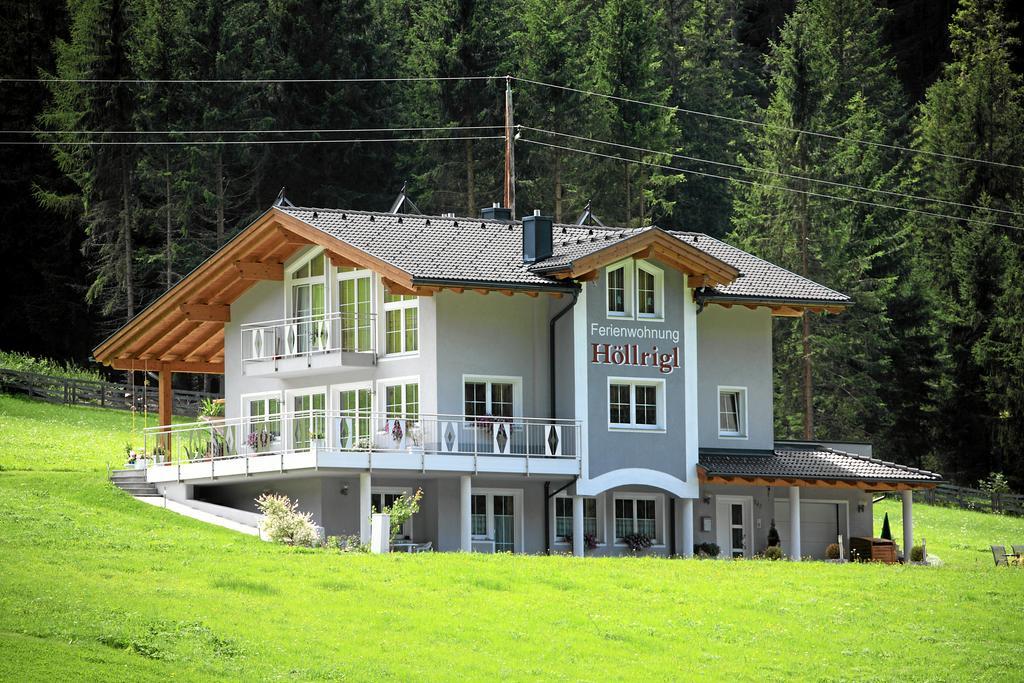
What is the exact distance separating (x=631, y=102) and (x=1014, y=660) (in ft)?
138

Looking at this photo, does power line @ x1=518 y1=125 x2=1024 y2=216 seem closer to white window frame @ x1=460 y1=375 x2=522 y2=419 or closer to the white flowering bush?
white window frame @ x1=460 y1=375 x2=522 y2=419

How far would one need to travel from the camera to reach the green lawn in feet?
86.9

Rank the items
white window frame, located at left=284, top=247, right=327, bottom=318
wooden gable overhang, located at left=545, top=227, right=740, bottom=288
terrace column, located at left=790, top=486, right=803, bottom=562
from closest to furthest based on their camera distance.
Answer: wooden gable overhang, located at left=545, top=227, right=740, bottom=288
terrace column, located at left=790, top=486, right=803, bottom=562
white window frame, located at left=284, top=247, right=327, bottom=318

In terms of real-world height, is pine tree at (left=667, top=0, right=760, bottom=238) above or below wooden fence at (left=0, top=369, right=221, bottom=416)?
above

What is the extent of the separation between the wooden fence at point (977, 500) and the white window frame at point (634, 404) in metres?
23.3

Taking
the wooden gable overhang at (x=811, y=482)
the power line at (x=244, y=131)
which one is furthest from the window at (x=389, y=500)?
the power line at (x=244, y=131)

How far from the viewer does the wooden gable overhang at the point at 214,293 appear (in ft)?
140

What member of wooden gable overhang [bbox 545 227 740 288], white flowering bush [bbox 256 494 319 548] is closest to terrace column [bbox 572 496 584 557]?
wooden gable overhang [bbox 545 227 740 288]

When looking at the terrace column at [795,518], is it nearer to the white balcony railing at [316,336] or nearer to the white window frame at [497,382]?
the white window frame at [497,382]

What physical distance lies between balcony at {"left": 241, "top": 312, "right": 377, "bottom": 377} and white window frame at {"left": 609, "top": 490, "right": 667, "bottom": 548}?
6783mm

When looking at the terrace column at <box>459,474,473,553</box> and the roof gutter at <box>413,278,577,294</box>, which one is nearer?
the terrace column at <box>459,474,473,553</box>

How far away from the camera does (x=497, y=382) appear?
1681 inches

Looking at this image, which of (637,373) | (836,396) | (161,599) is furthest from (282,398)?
(836,396)

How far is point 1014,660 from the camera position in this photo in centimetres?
3155
